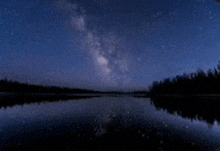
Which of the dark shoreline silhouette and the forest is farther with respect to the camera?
the forest

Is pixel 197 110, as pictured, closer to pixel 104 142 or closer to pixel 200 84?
pixel 104 142

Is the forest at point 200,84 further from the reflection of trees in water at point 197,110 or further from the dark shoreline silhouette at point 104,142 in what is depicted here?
the dark shoreline silhouette at point 104,142

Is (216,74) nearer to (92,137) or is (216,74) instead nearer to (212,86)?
(212,86)

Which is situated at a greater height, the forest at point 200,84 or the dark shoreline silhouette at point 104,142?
the forest at point 200,84

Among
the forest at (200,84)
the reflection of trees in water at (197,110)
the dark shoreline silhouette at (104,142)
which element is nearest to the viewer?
the dark shoreline silhouette at (104,142)

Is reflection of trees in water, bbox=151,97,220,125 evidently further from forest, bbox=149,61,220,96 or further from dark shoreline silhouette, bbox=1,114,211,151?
forest, bbox=149,61,220,96

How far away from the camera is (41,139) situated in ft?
27.6

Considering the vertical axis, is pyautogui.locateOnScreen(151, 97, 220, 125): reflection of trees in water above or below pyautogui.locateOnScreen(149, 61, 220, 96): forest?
below

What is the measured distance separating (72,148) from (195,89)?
99.6m

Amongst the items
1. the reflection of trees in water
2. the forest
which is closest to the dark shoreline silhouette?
the reflection of trees in water

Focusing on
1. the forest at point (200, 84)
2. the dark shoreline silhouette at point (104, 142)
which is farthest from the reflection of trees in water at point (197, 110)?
the forest at point (200, 84)

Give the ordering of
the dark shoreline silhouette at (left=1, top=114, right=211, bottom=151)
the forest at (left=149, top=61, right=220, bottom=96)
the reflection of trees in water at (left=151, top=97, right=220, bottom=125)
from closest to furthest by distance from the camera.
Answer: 1. the dark shoreline silhouette at (left=1, top=114, right=211, bottom=151)
2. the reflection of trees in water at (left=151, top=97, right=220, bottom=125)
3. the forest at (left=149, top=61, right=220, bottom=96)

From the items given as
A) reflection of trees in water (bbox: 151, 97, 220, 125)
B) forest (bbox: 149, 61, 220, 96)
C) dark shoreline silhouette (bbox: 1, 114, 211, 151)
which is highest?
forest (bbox: 149, 61, 220, 96)

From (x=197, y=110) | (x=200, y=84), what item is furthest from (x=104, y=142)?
(x=200, y=84)
